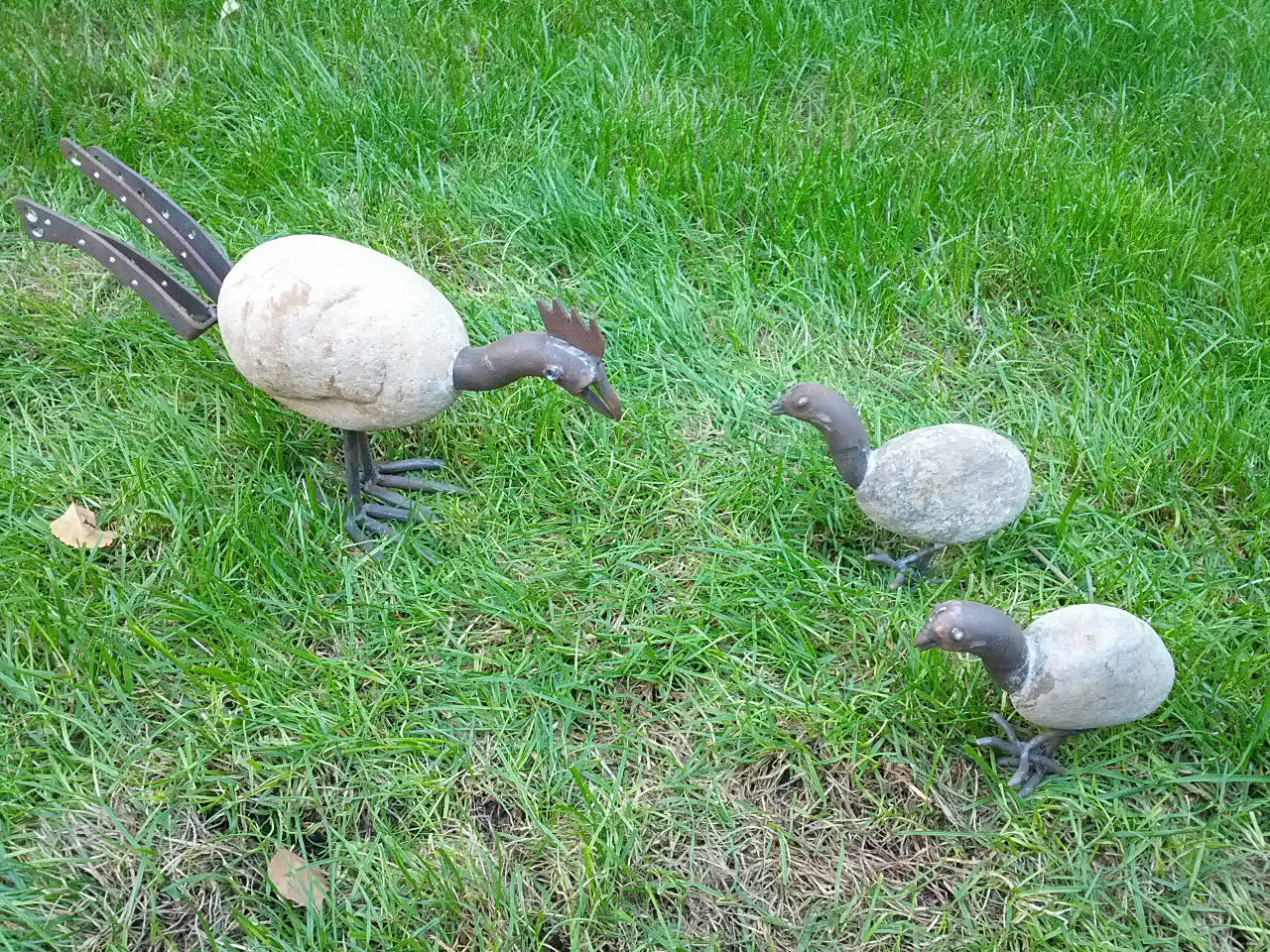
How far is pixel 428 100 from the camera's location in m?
4.23

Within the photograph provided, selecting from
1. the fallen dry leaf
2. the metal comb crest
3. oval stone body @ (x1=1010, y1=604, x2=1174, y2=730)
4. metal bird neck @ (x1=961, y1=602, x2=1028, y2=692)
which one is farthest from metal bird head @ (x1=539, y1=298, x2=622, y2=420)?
the fallen dry leaf

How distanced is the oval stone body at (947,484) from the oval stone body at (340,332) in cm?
117

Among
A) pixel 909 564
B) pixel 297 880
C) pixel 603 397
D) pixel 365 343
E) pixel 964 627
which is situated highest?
pixel 365 343

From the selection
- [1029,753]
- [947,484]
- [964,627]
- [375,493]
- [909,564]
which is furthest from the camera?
[375,493]

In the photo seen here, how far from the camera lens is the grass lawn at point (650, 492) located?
93.7 inches

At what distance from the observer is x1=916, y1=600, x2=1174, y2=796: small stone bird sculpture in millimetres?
2260

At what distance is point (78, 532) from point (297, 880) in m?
1.26

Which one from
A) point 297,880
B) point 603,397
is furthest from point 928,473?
point 297,880

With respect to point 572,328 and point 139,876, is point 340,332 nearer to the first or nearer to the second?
point 572,328

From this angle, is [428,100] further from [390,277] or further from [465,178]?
[390,277]

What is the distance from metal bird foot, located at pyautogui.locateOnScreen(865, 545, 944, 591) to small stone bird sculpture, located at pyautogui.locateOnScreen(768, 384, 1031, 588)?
9 cm

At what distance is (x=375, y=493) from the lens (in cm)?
307

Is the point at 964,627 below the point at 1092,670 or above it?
above

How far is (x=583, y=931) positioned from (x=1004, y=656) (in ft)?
3.69
